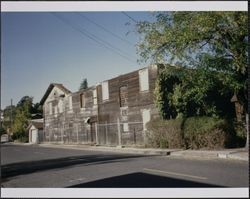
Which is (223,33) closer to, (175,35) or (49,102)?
(175,35)

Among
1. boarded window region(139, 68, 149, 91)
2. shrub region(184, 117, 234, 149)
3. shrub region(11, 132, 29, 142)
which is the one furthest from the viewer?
shrub region(11, 132, 29, 142)

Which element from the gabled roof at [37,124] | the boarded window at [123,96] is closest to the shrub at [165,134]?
the boarded window at [123,96]

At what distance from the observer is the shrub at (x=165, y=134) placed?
76.7 feet

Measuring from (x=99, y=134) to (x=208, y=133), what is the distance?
51.2ft

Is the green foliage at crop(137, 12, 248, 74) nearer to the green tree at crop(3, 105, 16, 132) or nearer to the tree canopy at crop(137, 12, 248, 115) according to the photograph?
the tree canopy at crop(137, 12, 248, 115)

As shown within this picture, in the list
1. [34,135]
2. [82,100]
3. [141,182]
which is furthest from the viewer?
[34,135]

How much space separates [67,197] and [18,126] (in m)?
45.8

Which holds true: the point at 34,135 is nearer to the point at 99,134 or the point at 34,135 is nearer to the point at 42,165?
the point at 99,134

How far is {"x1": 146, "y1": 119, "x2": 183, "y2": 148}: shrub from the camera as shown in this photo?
2339cm

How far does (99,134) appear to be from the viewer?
1399 inches

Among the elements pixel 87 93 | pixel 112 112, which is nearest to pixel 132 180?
pixel 112 112

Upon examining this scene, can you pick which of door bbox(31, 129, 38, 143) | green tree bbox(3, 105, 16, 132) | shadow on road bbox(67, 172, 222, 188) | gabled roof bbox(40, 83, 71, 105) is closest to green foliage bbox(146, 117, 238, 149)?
shadow on road bbox(67, 172, 222, 188)

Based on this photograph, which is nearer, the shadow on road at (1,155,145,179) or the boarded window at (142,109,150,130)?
the shadow on road at (1,155,145,179)

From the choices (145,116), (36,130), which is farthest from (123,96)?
(36,130)
